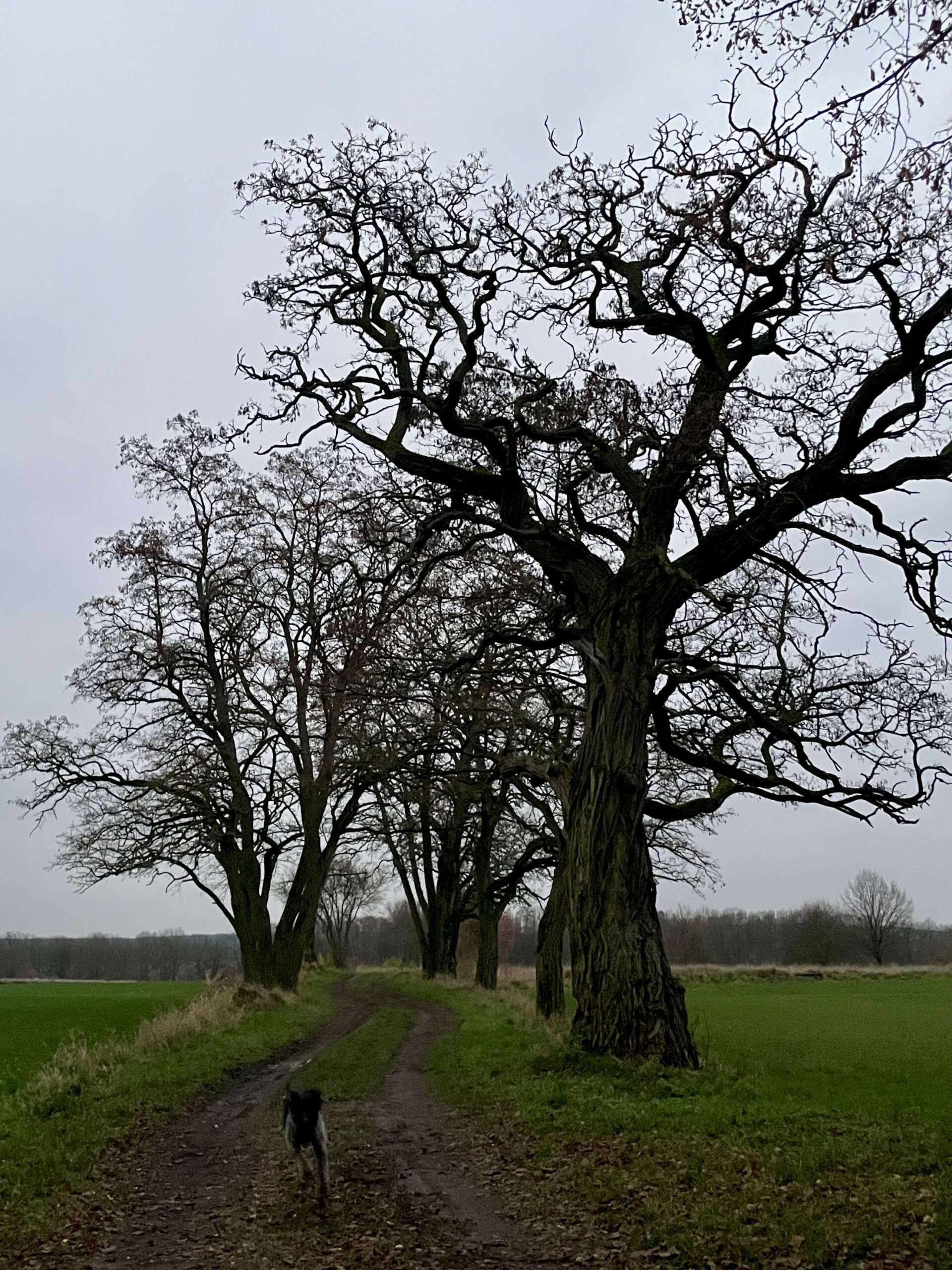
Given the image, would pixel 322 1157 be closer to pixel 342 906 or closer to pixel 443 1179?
pixel 443 1179

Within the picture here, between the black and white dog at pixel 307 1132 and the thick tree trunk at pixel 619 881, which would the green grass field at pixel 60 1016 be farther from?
the black and white dog at pixel 307 1132

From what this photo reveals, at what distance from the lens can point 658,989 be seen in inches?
439

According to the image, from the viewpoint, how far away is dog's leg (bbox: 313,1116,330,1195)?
7.45 metres

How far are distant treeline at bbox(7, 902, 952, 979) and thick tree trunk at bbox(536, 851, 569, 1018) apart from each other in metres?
53.1

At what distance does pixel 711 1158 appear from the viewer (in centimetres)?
725

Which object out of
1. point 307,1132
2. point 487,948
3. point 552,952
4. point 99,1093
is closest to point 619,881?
point 307,1132

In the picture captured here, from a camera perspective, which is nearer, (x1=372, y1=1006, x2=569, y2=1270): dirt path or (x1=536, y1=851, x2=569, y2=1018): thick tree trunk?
(x1=372, y1=1006, x2=569, y2=1270): dirt path

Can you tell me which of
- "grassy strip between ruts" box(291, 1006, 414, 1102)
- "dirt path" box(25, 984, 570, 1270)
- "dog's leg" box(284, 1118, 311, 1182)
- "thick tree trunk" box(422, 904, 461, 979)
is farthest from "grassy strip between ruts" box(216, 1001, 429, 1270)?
"thick tree trunk" box(422, 904, 461, 979)

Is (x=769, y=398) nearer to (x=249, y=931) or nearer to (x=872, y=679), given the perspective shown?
(x=872, y=679)

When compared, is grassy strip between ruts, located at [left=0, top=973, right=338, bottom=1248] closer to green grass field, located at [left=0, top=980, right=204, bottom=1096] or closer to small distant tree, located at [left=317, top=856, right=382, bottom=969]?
green grass field, located at [left=0, top=980, right=204, bottom=1096]

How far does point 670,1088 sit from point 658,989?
158cm

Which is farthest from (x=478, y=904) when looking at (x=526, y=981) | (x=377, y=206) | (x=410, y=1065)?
(x=377, y=206)

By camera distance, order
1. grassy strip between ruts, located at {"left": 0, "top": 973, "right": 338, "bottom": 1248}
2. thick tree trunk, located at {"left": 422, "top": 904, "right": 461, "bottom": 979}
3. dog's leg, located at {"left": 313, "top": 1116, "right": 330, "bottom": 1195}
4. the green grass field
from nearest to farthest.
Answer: dog's leg, located at {"left": 313, "top": 1116, "right": 330, "bottom": 1195} < grassy strip between ruts, located at {"left": 0, "top": 973, "right": 338, "bottom": 1248} < the green grass field < thick tree trunk, located at {"left": 422, "top": 904, "right": 461, "bottom": 979}

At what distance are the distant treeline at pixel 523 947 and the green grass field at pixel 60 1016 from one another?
28026 mm
